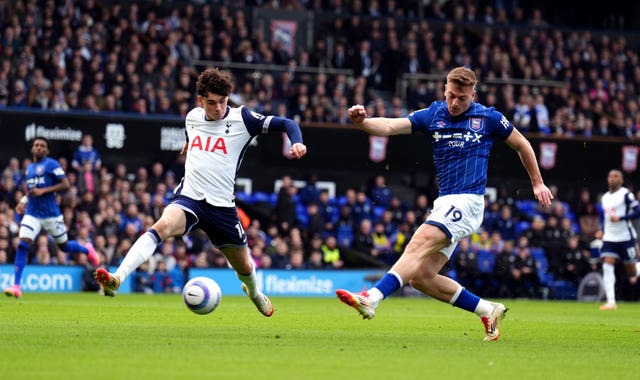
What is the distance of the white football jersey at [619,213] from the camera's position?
2203 centimetres

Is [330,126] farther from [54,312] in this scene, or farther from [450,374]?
[450,374]

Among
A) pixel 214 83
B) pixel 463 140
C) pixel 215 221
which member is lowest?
pixel 215 221

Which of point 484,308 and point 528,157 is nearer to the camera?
point 528,157

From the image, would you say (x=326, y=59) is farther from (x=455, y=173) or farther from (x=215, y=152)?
(x=455, y=173)

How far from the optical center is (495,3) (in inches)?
1554

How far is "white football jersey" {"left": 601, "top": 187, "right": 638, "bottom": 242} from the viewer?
867 inches

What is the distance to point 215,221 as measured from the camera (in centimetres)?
1182

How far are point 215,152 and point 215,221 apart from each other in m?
0.66

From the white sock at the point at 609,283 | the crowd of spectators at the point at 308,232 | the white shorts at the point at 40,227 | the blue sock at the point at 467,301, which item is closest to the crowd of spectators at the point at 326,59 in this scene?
the crowd of spectators at the point at 308,232

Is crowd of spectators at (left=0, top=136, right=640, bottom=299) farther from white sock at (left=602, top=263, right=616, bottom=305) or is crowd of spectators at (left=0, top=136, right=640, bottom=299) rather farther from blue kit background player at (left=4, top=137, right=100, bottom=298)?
white sock at (left=602, top=263, right=616, bottom=305)

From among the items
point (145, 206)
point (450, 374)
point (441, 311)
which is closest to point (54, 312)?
point (441, 311)

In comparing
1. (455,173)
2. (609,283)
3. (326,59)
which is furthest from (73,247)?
(326,59)

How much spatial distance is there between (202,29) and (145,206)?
24.1 feet

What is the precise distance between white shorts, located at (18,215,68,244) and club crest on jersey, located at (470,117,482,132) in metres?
10.1
